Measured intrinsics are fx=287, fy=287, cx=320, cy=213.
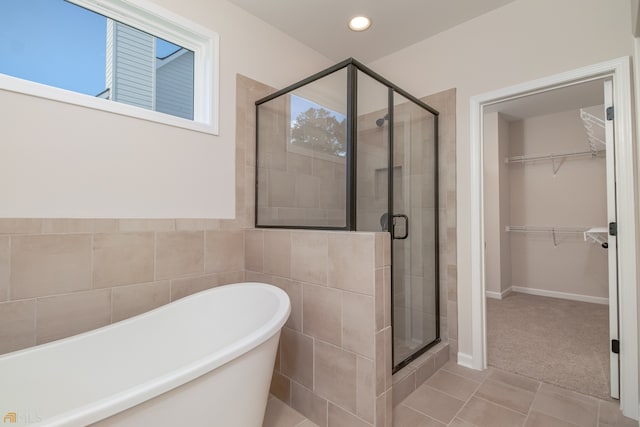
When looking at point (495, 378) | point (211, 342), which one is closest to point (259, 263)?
point (211, 342)

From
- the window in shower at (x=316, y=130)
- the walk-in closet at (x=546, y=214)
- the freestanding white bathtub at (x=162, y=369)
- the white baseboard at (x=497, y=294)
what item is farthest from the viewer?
the white baseboard at (x=497, y=294)

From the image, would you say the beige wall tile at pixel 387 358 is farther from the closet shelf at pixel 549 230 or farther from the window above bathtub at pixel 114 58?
the closet shelf at pixel 549 230

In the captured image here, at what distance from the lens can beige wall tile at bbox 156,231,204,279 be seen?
1768 mm

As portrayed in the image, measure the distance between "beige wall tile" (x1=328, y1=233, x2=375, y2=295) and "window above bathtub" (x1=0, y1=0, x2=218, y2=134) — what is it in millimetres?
1251

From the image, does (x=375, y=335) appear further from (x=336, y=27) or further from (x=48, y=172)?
(x=336, y=27)

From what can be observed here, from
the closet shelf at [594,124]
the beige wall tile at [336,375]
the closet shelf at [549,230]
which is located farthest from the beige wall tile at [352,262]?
the closet shelf at [549,230]

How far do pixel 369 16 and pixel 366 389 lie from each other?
258 cm

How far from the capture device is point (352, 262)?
1.49m

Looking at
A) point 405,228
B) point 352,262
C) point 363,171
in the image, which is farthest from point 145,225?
point 405,228

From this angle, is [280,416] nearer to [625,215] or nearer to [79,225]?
[79,225]

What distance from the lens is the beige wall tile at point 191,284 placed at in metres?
1.83

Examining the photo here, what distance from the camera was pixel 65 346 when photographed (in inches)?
46.8

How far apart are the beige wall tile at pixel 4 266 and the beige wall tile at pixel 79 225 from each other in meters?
0.14

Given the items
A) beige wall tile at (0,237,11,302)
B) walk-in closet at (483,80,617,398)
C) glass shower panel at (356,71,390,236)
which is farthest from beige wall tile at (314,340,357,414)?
walk-in closet at (483,80,617,398)
